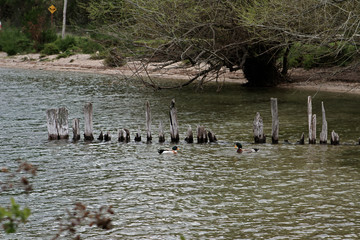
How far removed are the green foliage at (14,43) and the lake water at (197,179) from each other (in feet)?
101

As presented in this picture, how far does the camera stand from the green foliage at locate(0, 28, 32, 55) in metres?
55.5

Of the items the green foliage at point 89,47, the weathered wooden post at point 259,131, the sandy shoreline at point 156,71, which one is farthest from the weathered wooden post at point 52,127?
the green foliage at point 89,47

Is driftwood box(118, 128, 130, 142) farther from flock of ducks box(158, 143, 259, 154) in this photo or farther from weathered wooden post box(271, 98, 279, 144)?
weathered wooden post box(271, 98, 279, 144)

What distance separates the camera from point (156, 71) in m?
35.8

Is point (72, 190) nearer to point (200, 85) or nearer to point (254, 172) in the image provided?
point (254, 172)

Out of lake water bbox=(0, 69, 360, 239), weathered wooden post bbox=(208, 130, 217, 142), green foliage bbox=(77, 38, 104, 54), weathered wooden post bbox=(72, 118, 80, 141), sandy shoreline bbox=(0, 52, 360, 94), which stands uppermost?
green foliage bbox=(77, 38, 104, 54)

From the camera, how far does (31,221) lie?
11.0m

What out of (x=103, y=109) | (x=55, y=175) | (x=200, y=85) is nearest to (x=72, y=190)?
(x=55, y=175)

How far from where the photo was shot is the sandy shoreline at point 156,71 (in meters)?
32.7

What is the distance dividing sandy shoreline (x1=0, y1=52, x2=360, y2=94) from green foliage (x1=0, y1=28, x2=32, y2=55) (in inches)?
31.4

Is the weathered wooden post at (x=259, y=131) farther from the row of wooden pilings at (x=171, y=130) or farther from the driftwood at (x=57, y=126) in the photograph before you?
the driftwood at (x=57, y=126)

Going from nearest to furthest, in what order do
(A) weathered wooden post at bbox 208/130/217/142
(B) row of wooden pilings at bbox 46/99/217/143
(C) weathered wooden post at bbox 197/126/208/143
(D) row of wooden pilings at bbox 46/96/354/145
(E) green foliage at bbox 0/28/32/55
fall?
(D) row of wooden pilings at bbox 46/96/354/145, (B) row of wooden pilings at bbox 46/99/217/143, (C) weathered wooden post at bbox 197/126/208/143, (A) weathered wooden post at bbox 208/130/217/142, (E) green foliage at bbox 0/28/32/55

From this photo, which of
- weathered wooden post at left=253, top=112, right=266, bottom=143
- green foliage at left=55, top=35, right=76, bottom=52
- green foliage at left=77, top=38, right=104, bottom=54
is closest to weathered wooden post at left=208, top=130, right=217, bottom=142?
weathered wooden post at left=253, top=112, right=266, bottom=143

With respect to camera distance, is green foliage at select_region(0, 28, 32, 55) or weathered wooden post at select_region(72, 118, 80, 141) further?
green foliage at select_region(0, 28, 32, 55)
